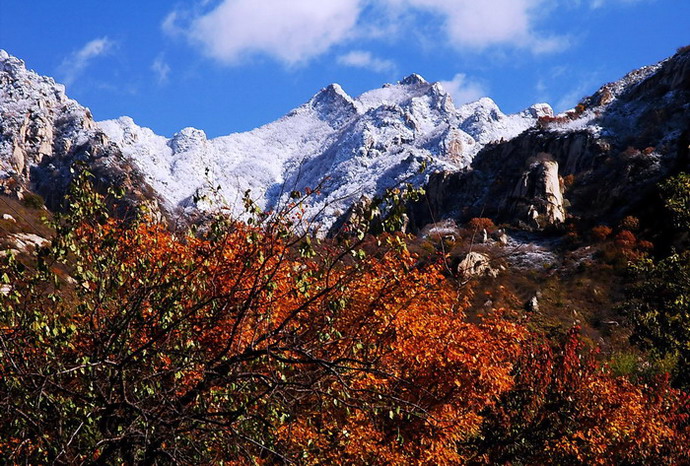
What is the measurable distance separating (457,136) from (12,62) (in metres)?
167

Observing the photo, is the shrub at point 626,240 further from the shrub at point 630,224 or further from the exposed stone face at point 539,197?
the exposed stone face at point 539,197

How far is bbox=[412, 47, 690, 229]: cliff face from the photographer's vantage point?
7575 centimetres

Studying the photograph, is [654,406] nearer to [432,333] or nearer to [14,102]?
[432,333]

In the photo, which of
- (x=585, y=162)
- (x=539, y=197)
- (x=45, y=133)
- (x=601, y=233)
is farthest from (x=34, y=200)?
(x=45, y=133)

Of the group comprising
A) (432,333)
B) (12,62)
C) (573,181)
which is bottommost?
(432,333)

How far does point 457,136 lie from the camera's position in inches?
7830

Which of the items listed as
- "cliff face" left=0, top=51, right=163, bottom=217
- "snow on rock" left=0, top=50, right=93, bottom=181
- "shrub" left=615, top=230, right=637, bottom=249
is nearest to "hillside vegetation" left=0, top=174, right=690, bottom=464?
"shrub" left=615, top=230, right=637, bottom=249

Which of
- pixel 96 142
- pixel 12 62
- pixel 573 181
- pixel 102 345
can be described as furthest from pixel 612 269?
pixel 12 62

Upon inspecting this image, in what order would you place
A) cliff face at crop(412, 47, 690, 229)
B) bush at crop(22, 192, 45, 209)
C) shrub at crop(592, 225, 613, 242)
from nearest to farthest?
bush at crop(22, 192, 45, 209), shrub at crop(592, 225, 613, 242), cliff face at crop(412, 47, 690, 229)

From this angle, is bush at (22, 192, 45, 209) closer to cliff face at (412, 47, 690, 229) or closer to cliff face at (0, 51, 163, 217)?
cliff face at (412, 47, 690, 229)

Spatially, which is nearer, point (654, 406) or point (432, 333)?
point (432, 333)

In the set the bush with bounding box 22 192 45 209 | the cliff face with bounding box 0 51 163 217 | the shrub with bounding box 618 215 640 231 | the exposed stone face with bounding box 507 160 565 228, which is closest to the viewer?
the bush with bounding box 22 192 45 209

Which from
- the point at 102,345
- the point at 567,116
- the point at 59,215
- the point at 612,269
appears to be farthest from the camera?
the point at 567,116

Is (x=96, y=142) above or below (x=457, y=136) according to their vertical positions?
below
